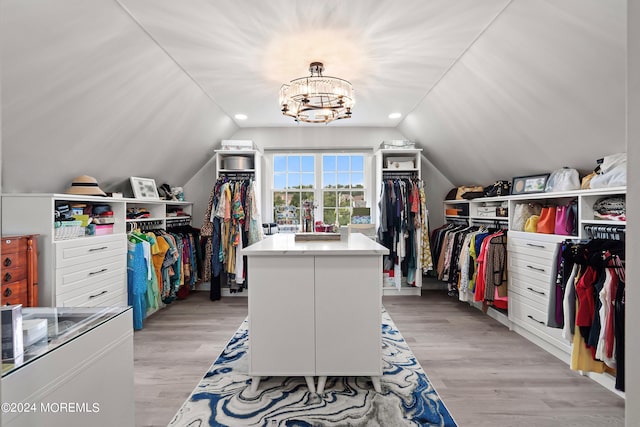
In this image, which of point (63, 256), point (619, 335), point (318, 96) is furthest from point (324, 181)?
point (619, 335)

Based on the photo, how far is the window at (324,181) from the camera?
521 centimetres

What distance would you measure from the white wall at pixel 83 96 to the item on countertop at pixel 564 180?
11.6ft

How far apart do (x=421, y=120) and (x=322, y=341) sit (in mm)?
3185

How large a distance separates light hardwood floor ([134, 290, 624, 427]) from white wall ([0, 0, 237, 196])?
173cm

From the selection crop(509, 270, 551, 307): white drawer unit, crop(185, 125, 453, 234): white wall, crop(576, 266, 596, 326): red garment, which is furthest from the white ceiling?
crop(509, 270, 551, 307): white drawer unit

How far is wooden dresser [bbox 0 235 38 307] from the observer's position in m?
2.18

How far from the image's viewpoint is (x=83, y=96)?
2.46 m

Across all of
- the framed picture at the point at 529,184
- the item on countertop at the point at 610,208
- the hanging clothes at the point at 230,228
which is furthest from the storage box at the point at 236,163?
the item on countertop at the point at 610,208

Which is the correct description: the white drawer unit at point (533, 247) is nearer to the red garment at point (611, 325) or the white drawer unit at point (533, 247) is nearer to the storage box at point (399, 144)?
the red garment at point (611, 325)

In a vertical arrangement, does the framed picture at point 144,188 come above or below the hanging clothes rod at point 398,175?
below

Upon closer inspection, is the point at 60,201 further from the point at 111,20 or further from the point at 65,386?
the point at 65,386

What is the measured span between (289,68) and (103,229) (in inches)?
92.2

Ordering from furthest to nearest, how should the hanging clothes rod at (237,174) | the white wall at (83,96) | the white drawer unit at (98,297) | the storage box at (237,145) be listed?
the hanging clothes rod at (237,174)
the storage box at (237,145)
the white drawer unit at (98,297)
the white wall at (83,96)

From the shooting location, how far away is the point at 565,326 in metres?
2.34
